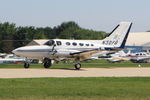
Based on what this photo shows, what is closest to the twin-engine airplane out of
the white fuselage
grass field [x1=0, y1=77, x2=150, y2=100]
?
the white fuselage

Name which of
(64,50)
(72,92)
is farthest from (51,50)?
(72,92)

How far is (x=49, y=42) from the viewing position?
124ft

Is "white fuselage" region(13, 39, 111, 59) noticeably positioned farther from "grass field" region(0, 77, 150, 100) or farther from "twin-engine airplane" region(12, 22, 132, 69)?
"grass field" region(0, 77, 150, 100)

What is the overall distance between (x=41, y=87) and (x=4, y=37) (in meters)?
109

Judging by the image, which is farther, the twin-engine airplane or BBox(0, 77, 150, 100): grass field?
the twin-engine airplane

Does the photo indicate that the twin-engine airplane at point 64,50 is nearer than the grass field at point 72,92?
No

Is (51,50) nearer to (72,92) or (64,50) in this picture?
(64,50)

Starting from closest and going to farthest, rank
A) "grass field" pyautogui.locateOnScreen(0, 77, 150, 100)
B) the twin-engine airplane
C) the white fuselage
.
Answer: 1. "grass field" pyautogui.locateOnScreen(0, 77, 150, 100)
2. the white fuselage
3. the twin-engine airplane

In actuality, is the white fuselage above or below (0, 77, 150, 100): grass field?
above

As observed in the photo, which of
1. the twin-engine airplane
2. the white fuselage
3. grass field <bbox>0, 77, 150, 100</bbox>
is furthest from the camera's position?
the twin-engine airplane

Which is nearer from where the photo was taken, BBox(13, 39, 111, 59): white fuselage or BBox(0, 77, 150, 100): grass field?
BBox(0, 77, 150, 100): grass field

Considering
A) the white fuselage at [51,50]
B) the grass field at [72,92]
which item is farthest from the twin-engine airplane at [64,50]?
the grass field at [72,92]

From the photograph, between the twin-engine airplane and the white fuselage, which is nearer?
the white fuselage

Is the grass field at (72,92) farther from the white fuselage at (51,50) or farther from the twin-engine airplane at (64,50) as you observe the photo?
the twin-engine airplane at (64,50)
